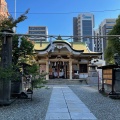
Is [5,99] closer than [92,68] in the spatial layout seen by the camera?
Yes

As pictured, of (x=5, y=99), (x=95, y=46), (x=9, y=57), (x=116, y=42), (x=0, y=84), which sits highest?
(x=95, y=46)

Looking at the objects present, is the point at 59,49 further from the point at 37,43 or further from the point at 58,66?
the point at 37,43

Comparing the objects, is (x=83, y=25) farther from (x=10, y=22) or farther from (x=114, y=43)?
(x=10, y=22)

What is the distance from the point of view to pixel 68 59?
32094 millimetres

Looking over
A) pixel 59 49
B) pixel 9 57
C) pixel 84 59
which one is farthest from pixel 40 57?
pixel 9 57

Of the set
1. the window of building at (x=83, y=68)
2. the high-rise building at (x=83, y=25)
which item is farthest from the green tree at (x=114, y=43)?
the high-rise building at (x=83, y=25)

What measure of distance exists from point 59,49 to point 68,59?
2.17 metres

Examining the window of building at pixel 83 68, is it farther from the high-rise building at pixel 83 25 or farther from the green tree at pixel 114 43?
the green tree at pixel 114 43

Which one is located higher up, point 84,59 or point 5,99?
point 84,59

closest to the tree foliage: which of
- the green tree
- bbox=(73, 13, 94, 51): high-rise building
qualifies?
the green tree

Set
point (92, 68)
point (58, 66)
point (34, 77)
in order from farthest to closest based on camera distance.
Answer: point (58, 66), point (92, 68), point (34, 77)

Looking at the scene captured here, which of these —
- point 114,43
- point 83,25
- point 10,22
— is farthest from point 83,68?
point 10,22

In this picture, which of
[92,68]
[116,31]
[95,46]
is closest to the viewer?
[116,31]

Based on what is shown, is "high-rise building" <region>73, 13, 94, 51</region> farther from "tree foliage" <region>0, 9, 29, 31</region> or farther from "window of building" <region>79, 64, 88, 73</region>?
"tree foliage" <region>0, 9, 29, 31</region>
